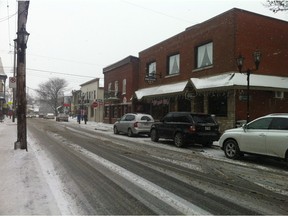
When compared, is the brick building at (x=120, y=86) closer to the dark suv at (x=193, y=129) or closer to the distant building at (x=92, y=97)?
the distant building at (x=92, y=97)

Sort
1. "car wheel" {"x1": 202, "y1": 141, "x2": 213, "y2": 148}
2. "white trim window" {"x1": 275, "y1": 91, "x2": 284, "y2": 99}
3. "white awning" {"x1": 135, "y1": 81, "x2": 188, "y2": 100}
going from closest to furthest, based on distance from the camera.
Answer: "car wheel" {"x1": 202, "y1": 141, "x2": 213, "y2": 148}, "white trim window" {"x1": 275, "y1": 91, "x2": 284, "y2": 99}, "white awning" {"x1": 135, "y1": 81, "x2": 188, "y2": 100}

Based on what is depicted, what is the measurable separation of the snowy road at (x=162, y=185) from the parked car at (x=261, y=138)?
57 centimetres

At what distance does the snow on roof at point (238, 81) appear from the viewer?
62.2 ft

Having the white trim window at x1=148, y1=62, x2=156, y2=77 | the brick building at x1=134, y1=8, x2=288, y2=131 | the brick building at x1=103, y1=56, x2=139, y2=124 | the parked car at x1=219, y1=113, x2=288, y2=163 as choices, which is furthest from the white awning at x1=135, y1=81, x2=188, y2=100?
the parked car at x1=219, y1=113, x2=288, y2=163

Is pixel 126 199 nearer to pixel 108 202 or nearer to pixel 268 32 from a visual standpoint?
pixel 108 202

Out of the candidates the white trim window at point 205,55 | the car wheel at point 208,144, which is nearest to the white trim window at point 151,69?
the white trim window at point 205,55

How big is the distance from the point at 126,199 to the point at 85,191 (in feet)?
3.33

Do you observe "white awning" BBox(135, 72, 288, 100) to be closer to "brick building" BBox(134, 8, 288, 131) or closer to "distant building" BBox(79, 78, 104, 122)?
"brick building" BBox(134, 8, 288, 131)

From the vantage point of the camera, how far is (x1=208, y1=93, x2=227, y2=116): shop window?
20516 millimetres

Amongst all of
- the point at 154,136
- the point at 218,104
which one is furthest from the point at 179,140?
the point at 218,104

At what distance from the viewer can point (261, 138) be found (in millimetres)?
10609

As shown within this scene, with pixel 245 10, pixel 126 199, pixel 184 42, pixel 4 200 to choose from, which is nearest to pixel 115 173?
pixel 126 199

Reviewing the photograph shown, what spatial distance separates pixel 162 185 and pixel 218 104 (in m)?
14.6

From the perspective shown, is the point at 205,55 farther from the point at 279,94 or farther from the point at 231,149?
the point at 231,149
